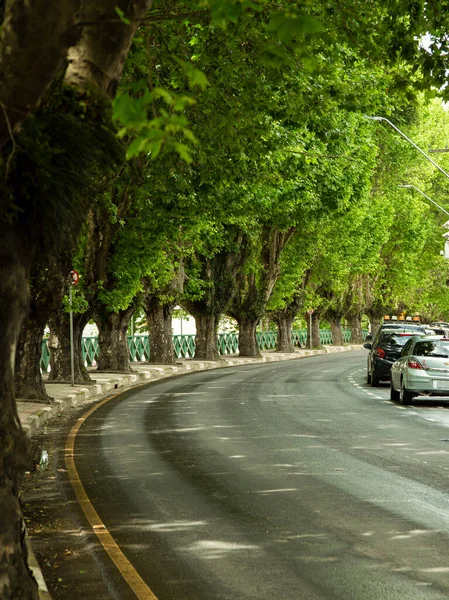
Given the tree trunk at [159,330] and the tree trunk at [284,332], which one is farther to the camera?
the tree trunk at [284,332]

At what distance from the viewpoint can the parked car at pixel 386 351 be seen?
94.3ft

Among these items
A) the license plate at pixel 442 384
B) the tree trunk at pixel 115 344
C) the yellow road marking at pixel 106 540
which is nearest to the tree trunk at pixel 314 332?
the tree trunk at pixel 115 344

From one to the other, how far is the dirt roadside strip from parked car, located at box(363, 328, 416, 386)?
694cm

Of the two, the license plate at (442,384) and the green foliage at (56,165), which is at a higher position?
the green foliage at (56,165)

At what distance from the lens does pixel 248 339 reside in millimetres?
51812

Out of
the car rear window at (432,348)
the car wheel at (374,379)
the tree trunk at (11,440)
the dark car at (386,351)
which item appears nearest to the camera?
the tree trunk at (11,440)

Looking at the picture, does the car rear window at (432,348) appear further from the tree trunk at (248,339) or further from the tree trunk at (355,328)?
the tree trunk at (355,328)

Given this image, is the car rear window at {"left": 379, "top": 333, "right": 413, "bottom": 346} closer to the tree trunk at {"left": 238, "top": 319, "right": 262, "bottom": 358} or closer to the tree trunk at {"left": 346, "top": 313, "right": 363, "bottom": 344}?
the tree trunk at {"left": 238, "top": 319, "right": 262, "bottom": 358}

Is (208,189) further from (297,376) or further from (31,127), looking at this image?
(31,127)

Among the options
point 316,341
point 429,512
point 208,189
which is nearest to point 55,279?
point 208,189

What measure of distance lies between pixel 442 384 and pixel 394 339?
6.85 m

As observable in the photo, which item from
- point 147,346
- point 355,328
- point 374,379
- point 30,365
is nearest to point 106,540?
point 30,365

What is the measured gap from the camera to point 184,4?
14.8 meters

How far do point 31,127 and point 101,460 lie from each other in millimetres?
7733
